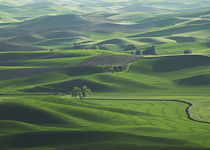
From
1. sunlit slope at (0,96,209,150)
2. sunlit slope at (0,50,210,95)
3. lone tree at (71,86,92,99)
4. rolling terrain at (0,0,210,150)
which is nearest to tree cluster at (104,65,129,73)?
rolling terrain at (0,0,210,150)

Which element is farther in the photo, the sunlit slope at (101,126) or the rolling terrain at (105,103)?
the rolling terrain at (105,103)

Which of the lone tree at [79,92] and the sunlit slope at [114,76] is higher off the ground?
the sunlit slope at [114,76]

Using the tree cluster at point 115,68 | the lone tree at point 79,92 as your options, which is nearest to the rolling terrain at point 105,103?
the tree cluster at point 115,68

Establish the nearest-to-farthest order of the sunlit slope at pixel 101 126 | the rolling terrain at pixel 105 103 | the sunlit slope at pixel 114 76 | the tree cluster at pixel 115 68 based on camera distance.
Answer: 1. the sunlit slope at pixel 101 126
2. the rolling terrain at pixel 105 103
3. the sunlit slope at pixel 114 76
4. the tree cluster at pixel 115 68

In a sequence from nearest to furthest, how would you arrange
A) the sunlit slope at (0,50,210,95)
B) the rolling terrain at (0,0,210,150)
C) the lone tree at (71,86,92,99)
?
the rolling terrain at (0,0,210,150)
the lone tree at (71,86,92,99)
the sunlit slope at (0,50,210,95)

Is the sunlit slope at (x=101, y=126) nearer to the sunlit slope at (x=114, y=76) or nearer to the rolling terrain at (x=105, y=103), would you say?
the rolling terrain at (x=105, y=103)

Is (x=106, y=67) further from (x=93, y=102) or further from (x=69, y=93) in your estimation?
(x=93, y=102)

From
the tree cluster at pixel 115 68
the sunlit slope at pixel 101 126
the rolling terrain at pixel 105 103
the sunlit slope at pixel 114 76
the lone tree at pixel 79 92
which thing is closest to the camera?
the sunlit slope at pixel 101 126

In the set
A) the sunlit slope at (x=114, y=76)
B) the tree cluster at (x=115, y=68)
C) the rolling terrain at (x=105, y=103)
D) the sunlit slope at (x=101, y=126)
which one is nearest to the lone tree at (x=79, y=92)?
the rolling terrain at (x=105, y=103)

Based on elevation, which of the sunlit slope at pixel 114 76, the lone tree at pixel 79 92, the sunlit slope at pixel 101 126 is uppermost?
the sunlit slope at pixel 114 76

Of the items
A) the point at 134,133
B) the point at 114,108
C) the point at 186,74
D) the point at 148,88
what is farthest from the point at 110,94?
the point at 134,133

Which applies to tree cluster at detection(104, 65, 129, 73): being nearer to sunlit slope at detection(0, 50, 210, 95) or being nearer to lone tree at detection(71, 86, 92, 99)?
sunlit slope at detection(0, 50, 210, 95)
